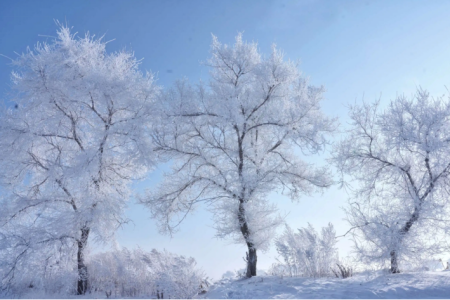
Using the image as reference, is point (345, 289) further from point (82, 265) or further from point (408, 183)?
point (82, 265)

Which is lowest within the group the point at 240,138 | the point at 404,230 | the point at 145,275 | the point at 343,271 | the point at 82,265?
the point at 343,271

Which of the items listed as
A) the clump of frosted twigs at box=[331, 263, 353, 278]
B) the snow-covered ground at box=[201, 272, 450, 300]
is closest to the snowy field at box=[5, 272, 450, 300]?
the snow-covered ground at box=[201, 272, 450, 300]

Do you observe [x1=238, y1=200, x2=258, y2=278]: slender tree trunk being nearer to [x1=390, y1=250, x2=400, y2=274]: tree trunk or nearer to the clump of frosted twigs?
the clump of frosted twigs

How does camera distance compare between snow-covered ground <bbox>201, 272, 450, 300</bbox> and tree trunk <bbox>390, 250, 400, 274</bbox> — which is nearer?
snow-covered ground <bbox>201, 272, 450, 300</bbox>

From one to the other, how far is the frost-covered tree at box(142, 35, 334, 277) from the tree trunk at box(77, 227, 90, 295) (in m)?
2.38

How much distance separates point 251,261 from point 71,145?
814 cm

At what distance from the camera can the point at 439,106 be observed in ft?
31.6

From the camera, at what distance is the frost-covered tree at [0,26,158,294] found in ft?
34.0

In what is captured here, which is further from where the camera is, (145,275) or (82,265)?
(82,265)

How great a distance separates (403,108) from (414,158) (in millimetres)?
1694

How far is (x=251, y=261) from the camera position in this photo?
38.0 feet

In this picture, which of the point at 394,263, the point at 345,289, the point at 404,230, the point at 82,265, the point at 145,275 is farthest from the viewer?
the point at 82,265

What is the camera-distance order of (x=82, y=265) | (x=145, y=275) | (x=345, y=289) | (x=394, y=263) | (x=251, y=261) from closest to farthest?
(x=345, y=289)
(x=394, y=263)
(x=145, y=275)
(x=82, y=265)
(x=251, y=261)

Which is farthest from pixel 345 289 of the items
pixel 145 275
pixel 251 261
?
pixel 145 275
